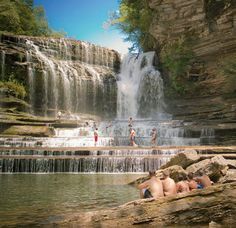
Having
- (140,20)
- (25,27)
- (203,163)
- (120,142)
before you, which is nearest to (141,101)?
(140,20)

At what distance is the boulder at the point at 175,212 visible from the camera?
244 inches

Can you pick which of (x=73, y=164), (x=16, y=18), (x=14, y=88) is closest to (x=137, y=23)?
(x=16, y=18)

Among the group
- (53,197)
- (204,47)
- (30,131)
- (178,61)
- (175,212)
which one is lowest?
(53,197)

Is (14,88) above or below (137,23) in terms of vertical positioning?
below

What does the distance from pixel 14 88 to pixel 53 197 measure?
2134 cm

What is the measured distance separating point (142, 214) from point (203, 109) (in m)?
24.3

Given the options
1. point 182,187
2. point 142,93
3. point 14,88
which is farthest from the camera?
point 142,93

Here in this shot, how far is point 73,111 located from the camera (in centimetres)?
3334

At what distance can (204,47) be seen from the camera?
31484 millimetres

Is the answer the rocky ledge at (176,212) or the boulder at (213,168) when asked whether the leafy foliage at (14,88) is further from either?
the rocky ledge at (176,212)

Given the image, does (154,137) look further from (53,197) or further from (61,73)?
(61,73)

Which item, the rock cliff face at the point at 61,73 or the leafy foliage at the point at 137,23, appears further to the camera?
the leafy foliage at the point at 137,23

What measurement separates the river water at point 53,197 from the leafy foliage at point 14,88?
1613 cm

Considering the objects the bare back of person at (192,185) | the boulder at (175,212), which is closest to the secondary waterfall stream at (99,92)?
the bare back of person at (192,185)
